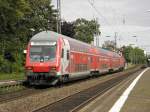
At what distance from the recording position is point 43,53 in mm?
31938

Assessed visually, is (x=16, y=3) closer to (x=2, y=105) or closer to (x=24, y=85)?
(x=24, y=85)

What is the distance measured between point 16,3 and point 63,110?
4015 centimetres

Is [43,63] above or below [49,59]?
below

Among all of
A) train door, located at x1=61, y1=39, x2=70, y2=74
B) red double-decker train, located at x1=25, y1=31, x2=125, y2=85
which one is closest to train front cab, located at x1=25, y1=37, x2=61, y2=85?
red double-decker train, located at x1=25, y1=31, x2=125, y2=85

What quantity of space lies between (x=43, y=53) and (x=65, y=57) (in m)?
1.87

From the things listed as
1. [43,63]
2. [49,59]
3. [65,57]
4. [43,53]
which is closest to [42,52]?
[43,53]

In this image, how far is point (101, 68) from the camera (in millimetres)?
54031

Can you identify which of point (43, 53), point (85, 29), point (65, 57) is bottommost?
point (65, 57)

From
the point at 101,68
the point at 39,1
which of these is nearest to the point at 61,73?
the point at 101,68

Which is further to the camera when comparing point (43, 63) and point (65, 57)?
point (65, 57)

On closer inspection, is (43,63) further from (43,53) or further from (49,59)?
(43,53)

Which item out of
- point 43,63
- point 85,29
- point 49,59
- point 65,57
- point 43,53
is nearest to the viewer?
point 43,63

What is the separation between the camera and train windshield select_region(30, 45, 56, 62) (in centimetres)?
3169

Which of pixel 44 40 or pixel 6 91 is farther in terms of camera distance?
pixel 44 40
